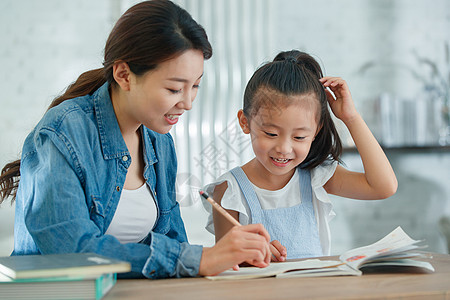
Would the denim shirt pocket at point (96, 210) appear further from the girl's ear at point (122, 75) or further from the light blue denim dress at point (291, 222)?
the light blue denim dress at point (291, 222)

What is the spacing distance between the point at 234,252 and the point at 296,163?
0.48 meters

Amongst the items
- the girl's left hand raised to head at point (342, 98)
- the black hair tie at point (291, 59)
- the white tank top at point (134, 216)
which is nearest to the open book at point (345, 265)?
the white tank top at point (134, 216)

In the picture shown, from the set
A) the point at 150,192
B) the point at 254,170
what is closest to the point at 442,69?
the point at 254,170

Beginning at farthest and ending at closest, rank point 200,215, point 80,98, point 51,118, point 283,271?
point 200,215
point 80,98
point 51,118
point 283,271

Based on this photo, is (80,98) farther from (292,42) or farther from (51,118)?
(292,42)

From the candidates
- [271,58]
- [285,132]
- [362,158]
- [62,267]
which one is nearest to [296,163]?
[285,132]

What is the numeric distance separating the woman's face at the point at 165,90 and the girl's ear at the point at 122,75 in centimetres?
2

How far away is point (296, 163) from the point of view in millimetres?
1312

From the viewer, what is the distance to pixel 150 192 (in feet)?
4.18

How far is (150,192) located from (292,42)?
232 centimetres

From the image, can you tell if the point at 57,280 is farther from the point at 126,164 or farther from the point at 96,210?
the point at 126,164

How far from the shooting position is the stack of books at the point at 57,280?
689mm

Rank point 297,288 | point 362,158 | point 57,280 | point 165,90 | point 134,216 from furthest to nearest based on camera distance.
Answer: point 362,158
point 134,216
point 165,90
point 297,288
point 57,280

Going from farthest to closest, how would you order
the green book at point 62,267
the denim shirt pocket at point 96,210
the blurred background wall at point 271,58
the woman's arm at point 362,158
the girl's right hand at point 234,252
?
the blurred background wall at point 271,58 < the woman's arm at point 362,158 < the denim shirt pocket at point 96,210 < the girl's right hand at point 234,252 < the green book at point 62,267
